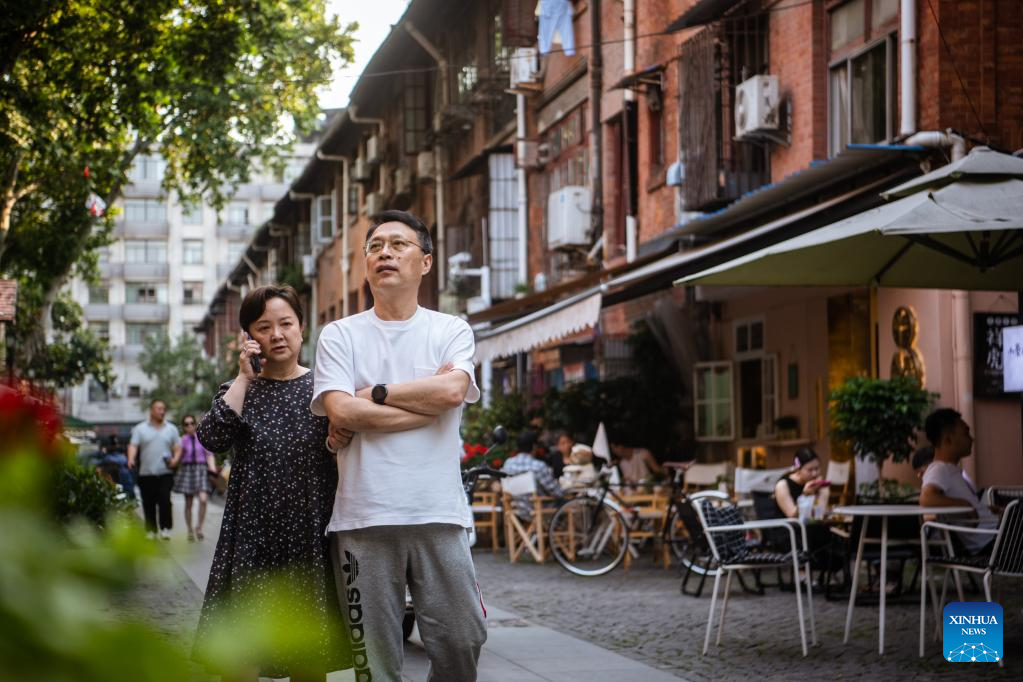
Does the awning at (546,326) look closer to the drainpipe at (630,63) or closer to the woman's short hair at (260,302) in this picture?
the drainpipe at (630,63)

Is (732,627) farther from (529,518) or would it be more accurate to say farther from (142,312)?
(142,312)

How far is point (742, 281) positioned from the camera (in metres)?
10.7

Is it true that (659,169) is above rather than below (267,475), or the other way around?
above

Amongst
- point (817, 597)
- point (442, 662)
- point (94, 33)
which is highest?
point (94, 33)

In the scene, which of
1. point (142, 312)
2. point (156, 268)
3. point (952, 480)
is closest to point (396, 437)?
point (952, 480)

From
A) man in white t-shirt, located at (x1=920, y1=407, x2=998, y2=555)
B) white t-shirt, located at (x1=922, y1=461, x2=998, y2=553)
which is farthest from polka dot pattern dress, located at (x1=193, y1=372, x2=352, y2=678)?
white t-shirt, located at (x1=922, y1=461, x2=998, y2=553)

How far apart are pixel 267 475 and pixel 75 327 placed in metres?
44.4

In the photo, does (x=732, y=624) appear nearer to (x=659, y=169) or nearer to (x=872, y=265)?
(x=872, y=265)

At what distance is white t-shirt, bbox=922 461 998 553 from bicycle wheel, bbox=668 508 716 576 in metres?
2.77

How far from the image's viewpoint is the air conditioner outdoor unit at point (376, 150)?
1483 inches

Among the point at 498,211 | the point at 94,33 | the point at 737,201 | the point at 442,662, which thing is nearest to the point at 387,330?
the point at 442,662

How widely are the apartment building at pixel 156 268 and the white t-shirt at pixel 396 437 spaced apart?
9374 cm

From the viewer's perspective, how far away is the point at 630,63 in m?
21.5

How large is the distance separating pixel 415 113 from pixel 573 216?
11.9 metres
